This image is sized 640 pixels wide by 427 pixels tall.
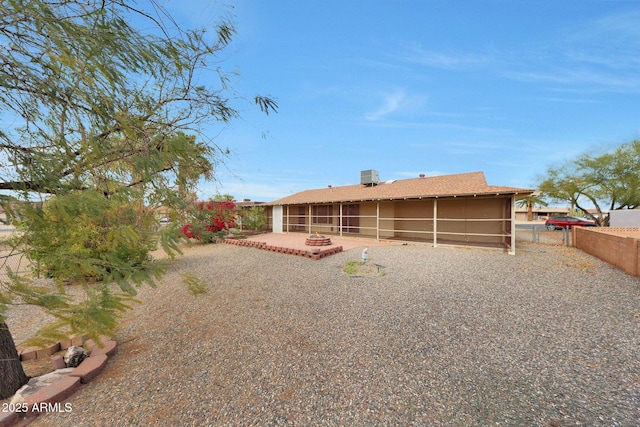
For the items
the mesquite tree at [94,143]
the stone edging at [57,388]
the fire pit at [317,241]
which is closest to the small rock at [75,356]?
the stone edging at [57,388]

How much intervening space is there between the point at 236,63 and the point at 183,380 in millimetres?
3952

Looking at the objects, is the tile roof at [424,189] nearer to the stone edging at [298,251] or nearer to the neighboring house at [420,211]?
the neighboring house at [420,211]

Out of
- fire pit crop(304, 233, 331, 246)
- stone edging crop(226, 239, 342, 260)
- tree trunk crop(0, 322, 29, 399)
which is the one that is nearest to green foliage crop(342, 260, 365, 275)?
stone edging crop(226, 239, 342, 260)

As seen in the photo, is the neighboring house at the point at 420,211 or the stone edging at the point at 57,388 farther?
the neighboring house at the point at 420,211

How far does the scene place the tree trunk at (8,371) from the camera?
9.55 ft

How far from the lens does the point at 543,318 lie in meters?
4.58

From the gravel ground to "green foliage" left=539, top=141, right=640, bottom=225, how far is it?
21194 millimetres

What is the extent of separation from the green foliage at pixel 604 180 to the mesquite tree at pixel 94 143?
30338mm

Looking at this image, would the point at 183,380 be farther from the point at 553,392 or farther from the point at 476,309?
the point at 476,309

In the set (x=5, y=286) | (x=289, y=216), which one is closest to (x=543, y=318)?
(x=5, y=286)

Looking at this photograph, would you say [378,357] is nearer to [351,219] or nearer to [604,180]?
[351,219]

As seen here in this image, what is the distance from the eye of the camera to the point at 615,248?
27.2ft

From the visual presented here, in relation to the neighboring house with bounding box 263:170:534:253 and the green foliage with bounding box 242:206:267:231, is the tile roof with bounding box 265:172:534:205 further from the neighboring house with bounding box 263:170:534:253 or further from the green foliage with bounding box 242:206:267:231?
the green foliage with bounding box 242:206:267:231

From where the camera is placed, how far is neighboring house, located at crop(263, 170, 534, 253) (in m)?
12.2
